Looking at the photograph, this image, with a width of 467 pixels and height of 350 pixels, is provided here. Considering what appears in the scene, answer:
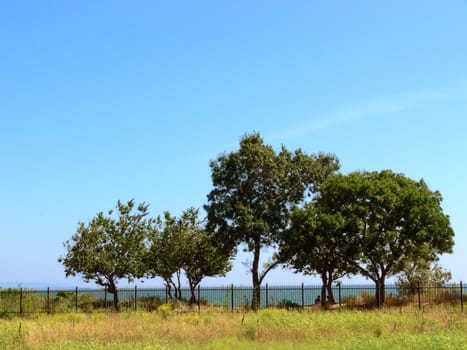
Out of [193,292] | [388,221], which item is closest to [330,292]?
[388,221]

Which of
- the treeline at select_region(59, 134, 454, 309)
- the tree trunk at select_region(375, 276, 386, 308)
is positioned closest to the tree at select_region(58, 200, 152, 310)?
the treeline at select_region(59, 134, 454, 309)

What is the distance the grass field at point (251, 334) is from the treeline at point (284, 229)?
51.0 ft

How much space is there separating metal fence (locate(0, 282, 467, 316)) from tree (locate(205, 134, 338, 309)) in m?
Answer: 4.70

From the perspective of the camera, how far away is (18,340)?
1897 centimetres

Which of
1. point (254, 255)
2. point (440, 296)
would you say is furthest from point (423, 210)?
point (254, 255)

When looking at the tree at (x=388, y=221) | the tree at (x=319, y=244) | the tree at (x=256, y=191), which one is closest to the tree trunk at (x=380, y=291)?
the tree at (x=388, y=221)

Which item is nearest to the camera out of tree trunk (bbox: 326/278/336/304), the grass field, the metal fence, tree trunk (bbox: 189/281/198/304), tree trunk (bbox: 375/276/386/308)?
the grass field

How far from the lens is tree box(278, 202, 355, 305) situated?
137 feet

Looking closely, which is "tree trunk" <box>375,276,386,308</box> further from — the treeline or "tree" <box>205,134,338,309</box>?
"tree" <box>205,134,338,309</box>

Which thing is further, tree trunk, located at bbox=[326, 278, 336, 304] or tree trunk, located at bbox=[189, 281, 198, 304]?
tree trunk, located at bbox=[189, 281, 198, 304]

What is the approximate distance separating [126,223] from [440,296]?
24.1m

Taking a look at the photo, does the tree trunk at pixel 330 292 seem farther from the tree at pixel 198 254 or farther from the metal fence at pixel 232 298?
the tree at pixel 198 254

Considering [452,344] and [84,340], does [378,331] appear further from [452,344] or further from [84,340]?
[84,340]

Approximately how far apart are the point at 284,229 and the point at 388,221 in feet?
30.4
